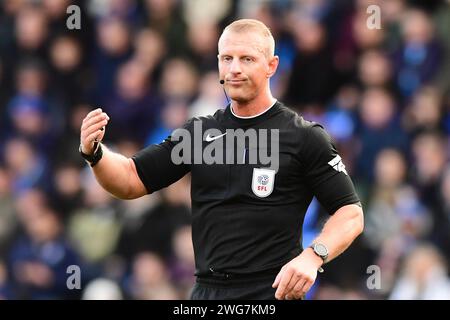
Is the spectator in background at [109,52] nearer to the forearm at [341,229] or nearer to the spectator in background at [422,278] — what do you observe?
the spectator in background at [422,278]

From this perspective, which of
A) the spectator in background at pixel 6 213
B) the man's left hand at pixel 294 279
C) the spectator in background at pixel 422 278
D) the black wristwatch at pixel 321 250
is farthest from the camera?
the spectator in background at pixel 6 213

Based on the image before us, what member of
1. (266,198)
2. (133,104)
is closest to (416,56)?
(133,104)

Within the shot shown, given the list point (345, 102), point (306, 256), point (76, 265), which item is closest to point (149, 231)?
point (76, 265)

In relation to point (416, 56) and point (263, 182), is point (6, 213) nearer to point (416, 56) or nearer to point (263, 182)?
point (416, 56)

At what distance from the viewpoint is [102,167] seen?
5691 millimetres

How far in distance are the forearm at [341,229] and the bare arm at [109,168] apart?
1.10m

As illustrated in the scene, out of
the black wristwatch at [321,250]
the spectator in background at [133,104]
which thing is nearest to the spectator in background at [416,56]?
the spectator in background at [133,104]

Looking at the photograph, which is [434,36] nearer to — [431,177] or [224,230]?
[431,177]

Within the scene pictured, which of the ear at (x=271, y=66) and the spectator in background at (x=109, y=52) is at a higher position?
the spectator in background at (x=109, y=52)

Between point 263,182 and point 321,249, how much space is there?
533 mm

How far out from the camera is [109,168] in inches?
225

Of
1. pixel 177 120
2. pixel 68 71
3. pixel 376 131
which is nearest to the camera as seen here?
pixel 376 131

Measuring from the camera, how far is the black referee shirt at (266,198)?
221 inches
